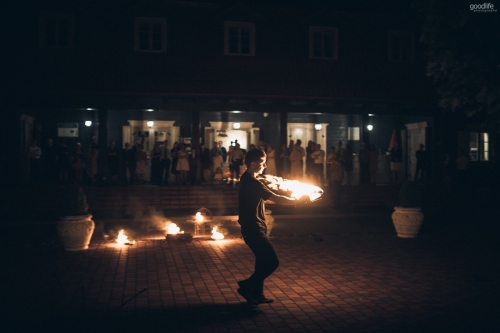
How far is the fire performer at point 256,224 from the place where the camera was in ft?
20.4

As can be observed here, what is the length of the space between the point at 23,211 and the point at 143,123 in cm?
738

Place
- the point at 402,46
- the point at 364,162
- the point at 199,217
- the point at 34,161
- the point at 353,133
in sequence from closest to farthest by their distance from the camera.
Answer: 1. the point at 199,217
2. the point at 34,161
3. the point at 364,162
4. the point at 402,46
5. the point at 353,133

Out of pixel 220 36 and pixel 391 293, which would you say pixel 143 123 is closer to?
pixel 220 36

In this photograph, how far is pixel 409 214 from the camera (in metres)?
11.6

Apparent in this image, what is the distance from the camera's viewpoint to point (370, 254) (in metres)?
9.68

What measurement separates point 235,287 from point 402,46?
1893 cm

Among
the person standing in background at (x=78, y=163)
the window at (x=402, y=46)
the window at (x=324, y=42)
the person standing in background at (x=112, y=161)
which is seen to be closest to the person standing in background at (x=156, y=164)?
the person standing in background at (x=112, y=161)

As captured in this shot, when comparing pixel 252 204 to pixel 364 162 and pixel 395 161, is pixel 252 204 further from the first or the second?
pixel 395 161

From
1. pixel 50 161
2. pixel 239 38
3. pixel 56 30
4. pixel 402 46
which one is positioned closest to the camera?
pixel 50 161

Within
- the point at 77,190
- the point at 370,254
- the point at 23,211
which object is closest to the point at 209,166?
the point at 23,211

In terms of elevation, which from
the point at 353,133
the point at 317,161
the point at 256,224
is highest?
the point at 353,133

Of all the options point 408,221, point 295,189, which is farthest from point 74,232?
point 408,221

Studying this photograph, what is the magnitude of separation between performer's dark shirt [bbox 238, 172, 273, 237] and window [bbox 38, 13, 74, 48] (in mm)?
16226

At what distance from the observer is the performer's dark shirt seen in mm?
6293
